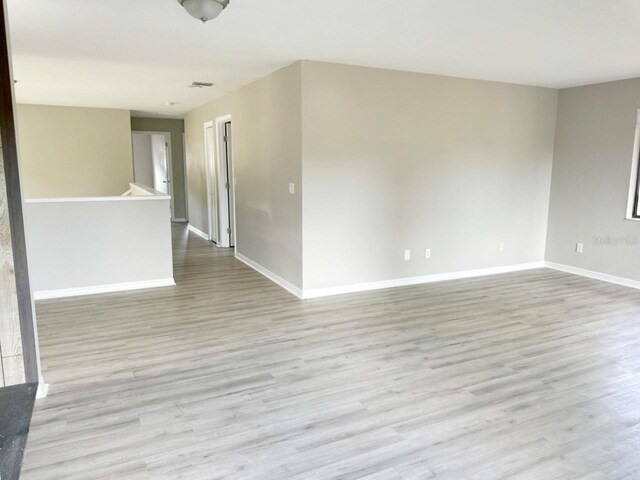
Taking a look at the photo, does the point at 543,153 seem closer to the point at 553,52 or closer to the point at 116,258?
the point at 553,52

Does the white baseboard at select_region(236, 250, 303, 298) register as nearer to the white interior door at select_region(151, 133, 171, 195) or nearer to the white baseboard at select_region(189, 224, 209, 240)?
the white baseboard at select_region(189, 224, 209, 240)

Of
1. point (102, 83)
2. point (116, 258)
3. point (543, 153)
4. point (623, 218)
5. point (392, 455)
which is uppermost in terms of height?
point (102, 83)

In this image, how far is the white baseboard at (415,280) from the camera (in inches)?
185

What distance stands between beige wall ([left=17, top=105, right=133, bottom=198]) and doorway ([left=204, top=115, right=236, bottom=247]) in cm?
169

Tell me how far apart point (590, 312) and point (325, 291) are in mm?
2568

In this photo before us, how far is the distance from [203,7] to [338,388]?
2337 mm

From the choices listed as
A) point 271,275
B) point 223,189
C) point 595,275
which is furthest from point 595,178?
point 223,189

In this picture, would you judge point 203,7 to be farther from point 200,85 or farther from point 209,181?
point 209,181

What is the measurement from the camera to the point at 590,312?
4.24m

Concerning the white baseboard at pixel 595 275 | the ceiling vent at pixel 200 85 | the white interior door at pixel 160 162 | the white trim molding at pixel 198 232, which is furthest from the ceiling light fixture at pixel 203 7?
the white interior door at pixel 160 162

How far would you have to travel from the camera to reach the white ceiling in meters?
2.77

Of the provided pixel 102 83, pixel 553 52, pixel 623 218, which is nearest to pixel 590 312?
pixel 623 218

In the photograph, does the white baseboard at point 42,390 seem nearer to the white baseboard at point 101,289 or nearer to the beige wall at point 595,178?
the white baseboard at point 101,289

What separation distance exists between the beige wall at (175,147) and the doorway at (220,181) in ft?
8.56
